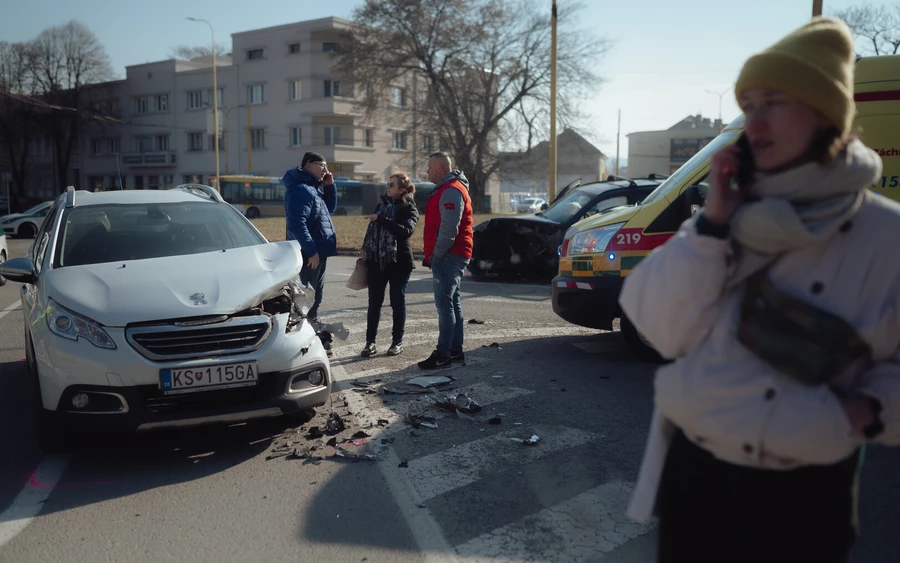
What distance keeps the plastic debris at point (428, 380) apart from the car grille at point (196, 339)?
1970 mm

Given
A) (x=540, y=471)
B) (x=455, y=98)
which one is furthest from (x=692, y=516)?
(x=455, y=98)

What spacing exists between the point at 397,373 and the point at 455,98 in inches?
1466

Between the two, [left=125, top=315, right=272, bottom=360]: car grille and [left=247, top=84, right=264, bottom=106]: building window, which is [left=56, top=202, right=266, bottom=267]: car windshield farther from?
[left=247, top=84, right=264, bottom=106]: building window

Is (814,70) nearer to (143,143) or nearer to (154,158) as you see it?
(154,158)

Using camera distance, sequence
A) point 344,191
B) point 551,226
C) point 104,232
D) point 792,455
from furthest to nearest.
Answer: point 344,191 → point 551,226 → point 104,232 → point 792,455

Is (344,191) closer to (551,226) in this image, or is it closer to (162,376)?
(551,226)

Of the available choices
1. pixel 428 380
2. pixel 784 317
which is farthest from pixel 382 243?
pixel 784 317

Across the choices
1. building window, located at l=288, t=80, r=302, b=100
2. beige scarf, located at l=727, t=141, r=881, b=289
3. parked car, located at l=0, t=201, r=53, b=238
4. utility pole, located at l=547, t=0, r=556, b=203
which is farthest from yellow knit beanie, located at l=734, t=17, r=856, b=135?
building window, located at l=288, t=80, r=302, b=100

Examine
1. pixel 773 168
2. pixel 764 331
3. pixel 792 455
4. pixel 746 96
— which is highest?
pixel 746 96

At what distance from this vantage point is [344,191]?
52.7 meters

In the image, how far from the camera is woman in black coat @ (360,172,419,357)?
760 centimetres

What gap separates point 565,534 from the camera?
372 centimetres

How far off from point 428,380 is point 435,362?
0.54 metres

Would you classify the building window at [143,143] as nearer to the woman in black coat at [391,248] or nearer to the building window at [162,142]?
the building window at [162,142]
